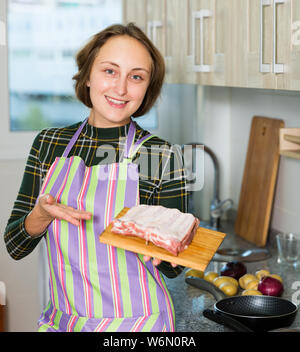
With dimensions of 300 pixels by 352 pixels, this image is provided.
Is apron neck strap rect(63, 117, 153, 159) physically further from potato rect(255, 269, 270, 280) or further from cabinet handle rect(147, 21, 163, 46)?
cabinet handle rect(147, 21, 163, 46)

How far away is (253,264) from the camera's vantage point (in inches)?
83.4

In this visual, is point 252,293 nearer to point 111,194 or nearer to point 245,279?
point 245,279

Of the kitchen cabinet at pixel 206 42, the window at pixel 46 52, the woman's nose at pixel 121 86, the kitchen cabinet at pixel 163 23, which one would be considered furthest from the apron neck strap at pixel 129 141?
the window at pixel 46 52

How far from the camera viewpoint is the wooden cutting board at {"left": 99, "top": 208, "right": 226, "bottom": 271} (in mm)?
1156

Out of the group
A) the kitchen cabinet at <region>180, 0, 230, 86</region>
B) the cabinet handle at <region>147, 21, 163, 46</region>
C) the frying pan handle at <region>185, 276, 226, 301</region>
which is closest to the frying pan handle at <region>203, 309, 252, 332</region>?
the frying pan handle at <region>185, 276, 226, 301</region>

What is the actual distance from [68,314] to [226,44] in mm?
962

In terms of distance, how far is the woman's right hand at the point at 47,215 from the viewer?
119 centimetres

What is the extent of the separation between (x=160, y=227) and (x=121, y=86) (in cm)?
38

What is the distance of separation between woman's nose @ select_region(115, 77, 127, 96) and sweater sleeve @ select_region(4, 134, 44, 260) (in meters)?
0.26

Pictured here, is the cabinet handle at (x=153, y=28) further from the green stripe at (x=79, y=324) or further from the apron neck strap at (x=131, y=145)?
the green stripe at (x=79, y=324)

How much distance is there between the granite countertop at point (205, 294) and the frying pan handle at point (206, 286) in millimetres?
21

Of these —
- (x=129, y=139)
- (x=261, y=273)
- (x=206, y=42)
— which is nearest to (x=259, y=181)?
(x=261, y=273)
